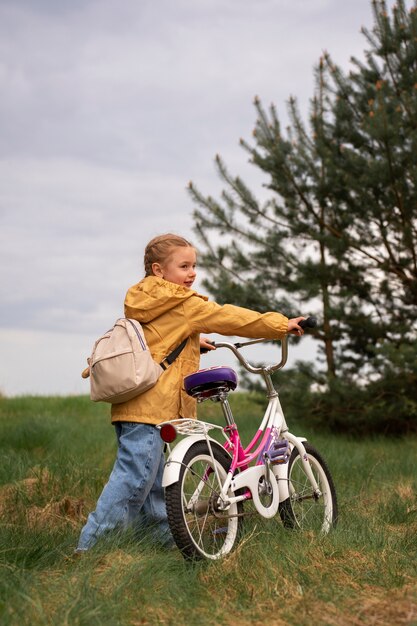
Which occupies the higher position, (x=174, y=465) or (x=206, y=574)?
(x=174, y=465)

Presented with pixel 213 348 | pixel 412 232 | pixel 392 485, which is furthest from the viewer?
pixel 412 232

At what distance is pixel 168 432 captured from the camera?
11.1ft

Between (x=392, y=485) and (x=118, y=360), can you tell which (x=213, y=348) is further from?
(x=392, y=485)

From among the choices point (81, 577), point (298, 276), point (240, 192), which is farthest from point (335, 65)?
point (81, 577)

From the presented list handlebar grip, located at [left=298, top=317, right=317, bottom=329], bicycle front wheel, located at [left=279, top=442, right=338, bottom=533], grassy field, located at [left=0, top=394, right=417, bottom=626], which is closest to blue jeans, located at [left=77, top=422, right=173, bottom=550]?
grassy field, located at [left=0, top=394, right=417, bottom=626]

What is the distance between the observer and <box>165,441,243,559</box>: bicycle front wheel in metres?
3.32

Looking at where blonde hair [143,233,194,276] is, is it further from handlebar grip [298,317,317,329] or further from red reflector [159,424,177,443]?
red reflector [159,424,177,443]

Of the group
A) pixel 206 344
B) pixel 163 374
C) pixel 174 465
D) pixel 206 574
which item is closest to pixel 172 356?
pixel 163 374

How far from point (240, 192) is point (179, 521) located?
669 cm

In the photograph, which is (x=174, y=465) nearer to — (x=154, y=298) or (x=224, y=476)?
(x=224, y=476)

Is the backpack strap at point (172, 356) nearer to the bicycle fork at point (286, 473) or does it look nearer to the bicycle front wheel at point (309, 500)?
the bicycle fork at point (286, 473)

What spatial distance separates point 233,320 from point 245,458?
692mm

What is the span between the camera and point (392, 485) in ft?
19.2

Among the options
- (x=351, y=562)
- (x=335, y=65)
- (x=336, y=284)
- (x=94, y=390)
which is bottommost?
(x=351, y=562)
